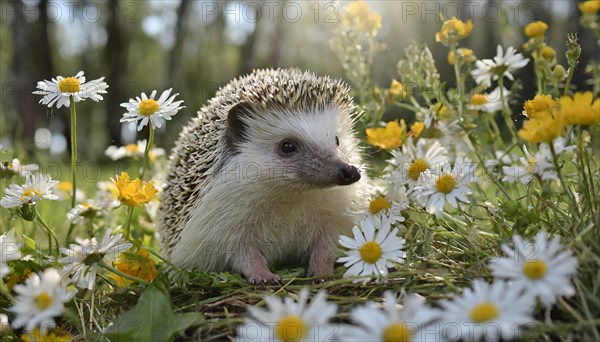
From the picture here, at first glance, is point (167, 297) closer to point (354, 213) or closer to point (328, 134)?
point (354, 213)

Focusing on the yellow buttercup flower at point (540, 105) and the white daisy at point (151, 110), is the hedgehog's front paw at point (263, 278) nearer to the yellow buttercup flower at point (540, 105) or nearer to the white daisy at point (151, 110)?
the white daisy at point (151, 110)

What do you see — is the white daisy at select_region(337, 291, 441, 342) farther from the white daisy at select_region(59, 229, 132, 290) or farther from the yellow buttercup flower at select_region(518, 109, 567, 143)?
the white daisy at select_region(59, 229, 132, 290)

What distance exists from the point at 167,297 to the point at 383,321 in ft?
3.49

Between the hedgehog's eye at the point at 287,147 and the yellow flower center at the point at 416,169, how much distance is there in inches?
28.4

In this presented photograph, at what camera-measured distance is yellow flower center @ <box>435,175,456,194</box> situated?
2705 mm

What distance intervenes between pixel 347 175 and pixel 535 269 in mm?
1274

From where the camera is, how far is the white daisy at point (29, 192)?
116 inches

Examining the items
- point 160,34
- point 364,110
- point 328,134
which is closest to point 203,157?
point 328,134

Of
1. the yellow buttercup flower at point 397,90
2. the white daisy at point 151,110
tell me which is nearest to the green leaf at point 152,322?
the white daisy at point 151,110

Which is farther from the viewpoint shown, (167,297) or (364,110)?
(364,110)

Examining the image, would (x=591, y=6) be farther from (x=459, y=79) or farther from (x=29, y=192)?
(x=29, y=192)

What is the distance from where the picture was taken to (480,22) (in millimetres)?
14961

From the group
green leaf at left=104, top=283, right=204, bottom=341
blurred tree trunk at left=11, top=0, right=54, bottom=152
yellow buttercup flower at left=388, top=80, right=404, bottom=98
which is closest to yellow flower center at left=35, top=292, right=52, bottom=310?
green leaf at left=104, top=283, right=204, bottom=341

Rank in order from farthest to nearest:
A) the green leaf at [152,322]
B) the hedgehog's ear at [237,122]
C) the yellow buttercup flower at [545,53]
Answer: the hedgehog's ear at [237,122] < the yellow buttercup flower at [545,53] < the green leaf at [152,322]
